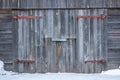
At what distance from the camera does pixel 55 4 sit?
50.6 ft

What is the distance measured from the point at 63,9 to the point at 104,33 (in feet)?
6.30

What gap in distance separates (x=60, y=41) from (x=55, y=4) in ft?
4.96

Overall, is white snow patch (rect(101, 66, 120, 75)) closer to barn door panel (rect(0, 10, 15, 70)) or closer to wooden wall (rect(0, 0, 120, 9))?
wooden wall (rect(0, 0, 120, 9))

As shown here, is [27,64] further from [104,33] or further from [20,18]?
[104,33]

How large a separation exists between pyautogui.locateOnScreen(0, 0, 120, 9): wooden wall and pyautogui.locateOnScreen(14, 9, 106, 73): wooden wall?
8.1 inches

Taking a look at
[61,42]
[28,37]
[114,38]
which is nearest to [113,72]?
[114,38]

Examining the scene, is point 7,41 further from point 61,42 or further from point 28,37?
point 61,42

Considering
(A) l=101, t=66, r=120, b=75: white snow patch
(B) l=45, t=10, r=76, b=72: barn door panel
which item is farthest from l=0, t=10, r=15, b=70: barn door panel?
(A) l=101, t=66, r=120, b=75: white snow patch

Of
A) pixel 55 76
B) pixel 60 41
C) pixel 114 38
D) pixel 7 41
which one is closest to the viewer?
pixel 55 76

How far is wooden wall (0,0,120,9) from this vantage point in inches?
604

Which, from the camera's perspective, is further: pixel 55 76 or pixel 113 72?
pixel 113 72

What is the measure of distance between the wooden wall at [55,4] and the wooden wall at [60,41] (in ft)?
0.67

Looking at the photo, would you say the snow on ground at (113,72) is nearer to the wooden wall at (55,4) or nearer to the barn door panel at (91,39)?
the barn door panel at (91,39)

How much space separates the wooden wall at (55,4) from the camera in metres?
15.3
